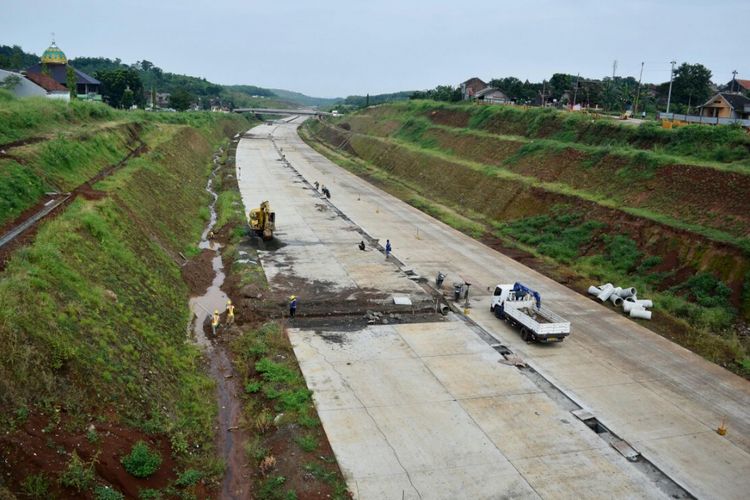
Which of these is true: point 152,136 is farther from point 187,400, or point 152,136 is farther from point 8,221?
point 187,400

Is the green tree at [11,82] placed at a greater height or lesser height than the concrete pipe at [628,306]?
greater

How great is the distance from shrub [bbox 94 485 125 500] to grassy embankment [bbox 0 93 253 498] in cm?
5

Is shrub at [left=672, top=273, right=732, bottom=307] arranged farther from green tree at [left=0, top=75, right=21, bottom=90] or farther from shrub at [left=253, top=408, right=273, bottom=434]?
green tree at [left=0, top=75, right=21, bottom=90]

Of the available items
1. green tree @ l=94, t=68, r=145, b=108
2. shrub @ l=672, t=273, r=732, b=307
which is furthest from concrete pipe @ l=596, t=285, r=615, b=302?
green tree @ l=94, t=68, r=145, b=108

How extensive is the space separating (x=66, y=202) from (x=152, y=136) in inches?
1460

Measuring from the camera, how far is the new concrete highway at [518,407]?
16.2m

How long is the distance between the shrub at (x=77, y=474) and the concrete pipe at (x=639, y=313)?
25.1 m

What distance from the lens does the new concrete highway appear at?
1619cm

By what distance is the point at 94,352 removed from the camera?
16.4m

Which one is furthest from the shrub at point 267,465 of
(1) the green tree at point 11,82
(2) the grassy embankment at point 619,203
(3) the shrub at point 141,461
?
(1) the green tree at point 11,82

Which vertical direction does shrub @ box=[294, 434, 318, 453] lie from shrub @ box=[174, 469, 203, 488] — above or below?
below

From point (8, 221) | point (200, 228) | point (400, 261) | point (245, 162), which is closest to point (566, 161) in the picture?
point (400, 261)

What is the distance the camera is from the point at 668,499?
51.1 ft

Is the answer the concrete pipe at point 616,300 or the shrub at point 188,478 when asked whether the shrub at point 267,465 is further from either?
the concrete pipe at point 616,300
